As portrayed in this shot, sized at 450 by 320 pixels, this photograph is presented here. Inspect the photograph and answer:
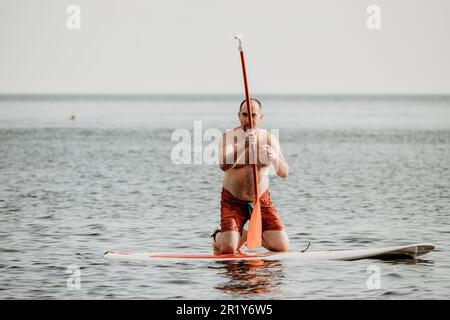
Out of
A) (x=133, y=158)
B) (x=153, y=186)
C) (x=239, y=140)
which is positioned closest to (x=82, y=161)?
(x=133, y=158)

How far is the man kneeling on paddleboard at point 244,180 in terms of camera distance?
46.3ft

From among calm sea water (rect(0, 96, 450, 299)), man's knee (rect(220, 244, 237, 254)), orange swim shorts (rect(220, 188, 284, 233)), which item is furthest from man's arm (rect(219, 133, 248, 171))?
calm sea water (rect(0, 96, 450, 299))

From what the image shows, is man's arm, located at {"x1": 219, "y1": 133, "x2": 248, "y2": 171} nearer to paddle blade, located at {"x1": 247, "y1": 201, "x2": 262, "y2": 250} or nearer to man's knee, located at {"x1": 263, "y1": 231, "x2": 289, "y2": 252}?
paddle blade, located at {"x1": 247, "y1": 201, "x2": 262, "y2": 250}

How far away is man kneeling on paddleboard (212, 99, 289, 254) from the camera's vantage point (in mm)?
14112

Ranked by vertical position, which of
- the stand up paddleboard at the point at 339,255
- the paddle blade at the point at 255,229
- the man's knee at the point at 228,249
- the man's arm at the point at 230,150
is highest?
the man's arm at the point at 230,150

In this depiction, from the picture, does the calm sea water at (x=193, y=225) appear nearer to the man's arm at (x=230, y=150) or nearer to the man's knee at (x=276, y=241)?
the man's knee at (x=276, y=241)

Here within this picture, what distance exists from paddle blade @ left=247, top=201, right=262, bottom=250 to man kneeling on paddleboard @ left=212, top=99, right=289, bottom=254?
276 mm

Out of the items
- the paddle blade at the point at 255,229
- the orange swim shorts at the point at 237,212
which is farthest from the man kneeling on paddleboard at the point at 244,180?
the paddle blade at the point at 255,229

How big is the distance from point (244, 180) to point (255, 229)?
0.74 metres

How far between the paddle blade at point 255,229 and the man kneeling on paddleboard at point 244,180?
28 centimetres

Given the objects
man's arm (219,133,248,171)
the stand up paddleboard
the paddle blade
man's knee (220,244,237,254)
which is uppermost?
man's arm (219,133,248,171)

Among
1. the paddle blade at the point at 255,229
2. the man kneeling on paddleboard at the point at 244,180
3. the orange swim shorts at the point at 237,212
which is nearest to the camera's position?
the man kneeling on paddleboard at the point at 244,180

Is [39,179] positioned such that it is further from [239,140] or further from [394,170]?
[239,140]
